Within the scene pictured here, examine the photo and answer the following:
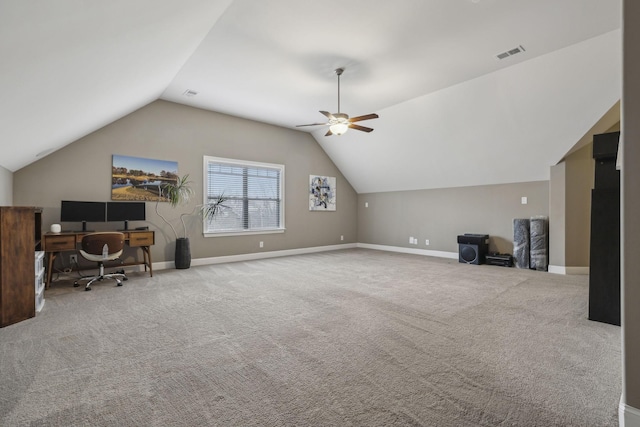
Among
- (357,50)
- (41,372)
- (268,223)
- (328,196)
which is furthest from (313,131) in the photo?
(41,372)

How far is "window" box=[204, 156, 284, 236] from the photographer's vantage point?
6.52 metres

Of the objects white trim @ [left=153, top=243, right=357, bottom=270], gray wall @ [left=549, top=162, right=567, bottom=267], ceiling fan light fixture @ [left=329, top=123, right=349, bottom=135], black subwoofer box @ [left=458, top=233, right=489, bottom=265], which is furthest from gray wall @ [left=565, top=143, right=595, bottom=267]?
white trim @ [left=153, top=243, right=357, bottom=270]

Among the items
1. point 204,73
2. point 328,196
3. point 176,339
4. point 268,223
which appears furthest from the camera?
point 328,196

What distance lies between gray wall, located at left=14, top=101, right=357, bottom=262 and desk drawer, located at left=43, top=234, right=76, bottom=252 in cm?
78

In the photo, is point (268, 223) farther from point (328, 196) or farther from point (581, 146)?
point (581, 146)

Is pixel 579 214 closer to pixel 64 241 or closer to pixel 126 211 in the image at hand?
pixel 126 211

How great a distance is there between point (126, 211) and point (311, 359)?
15.0 feet

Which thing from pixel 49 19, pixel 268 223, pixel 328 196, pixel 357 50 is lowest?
pixel 268 223

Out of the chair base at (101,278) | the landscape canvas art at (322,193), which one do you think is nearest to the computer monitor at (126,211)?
the chair base at (101,278)

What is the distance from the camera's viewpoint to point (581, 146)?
5.24 m

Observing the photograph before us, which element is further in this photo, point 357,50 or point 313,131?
point 313,131

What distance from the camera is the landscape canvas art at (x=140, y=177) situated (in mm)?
5371
